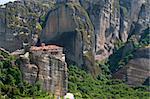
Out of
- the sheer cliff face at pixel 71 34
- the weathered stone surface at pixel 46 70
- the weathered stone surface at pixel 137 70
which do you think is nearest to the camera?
the weathered stone surface at pixel 46 70

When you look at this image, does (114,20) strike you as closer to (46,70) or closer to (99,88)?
(99,88)

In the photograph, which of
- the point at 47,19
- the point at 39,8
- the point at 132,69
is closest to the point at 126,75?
the point at 132,69

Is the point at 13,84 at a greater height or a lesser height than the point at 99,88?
greater

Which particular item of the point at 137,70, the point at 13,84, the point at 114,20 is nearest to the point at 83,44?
the point at 137,70

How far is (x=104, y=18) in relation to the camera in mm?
63844

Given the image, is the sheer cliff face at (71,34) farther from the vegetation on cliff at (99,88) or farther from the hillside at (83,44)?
the vegetation on cliff at (99,88)

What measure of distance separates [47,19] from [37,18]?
472 cm

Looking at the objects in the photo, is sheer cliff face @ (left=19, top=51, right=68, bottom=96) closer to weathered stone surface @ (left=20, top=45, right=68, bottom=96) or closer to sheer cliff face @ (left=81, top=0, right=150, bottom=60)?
weathered stone surface @ (left=20, top=45, right=68, bottom=96)

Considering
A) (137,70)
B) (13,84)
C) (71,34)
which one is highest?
(71,34)

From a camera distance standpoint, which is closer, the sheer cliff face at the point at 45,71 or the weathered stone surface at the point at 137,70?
the sheer cliff face at the point at 45,71

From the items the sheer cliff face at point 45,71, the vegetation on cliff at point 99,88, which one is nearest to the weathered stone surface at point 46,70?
the sheer cliff face at point 45,71

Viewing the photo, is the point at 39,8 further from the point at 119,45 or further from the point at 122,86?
the point at 122,86

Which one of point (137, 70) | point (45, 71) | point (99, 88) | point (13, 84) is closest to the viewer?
point (13, 84)

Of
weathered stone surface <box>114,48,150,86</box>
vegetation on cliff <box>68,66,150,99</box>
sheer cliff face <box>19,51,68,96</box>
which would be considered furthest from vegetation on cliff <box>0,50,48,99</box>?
weathered stone surface <box>114,48,150,86</box>
